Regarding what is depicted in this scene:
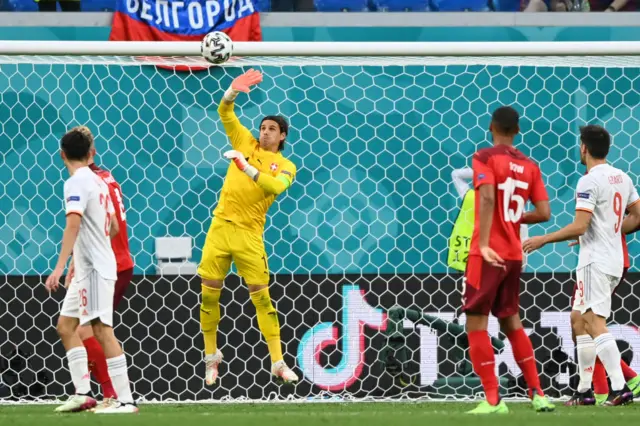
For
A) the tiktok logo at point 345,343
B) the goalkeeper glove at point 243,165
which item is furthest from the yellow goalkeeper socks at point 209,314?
the tiktok logo at point 345,343

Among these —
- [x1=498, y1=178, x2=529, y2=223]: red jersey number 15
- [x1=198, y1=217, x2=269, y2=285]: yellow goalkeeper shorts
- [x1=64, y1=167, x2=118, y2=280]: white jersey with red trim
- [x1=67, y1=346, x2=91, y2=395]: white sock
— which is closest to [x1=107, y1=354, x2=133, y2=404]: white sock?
[x1=67, y1=346, x2=91, y2=395]: white sock

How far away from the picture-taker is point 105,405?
630cm

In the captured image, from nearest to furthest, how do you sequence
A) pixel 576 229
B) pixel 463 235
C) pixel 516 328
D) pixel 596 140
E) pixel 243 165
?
pixel 516 328, pixel 576 229, pixel 596 140, pixel 243 165, pixel 463 235

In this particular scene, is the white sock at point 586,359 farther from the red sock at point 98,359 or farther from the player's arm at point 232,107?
the red sock at point 98,359

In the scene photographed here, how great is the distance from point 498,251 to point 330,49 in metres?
2.10

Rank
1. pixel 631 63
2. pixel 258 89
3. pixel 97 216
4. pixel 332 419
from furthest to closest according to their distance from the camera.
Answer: pixel 258 89
pixel 631 63
pixel 97 216
pixel 332 419

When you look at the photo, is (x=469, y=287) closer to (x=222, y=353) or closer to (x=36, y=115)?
(x=222, y=353)

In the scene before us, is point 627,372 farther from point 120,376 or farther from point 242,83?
point 120,376

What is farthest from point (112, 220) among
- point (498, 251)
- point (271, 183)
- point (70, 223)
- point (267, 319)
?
point (498, 251)

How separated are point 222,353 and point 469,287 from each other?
9.18ft

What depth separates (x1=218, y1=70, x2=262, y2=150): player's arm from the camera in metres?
7.20

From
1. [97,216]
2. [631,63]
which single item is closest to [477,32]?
[631,63]

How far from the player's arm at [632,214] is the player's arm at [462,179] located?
1832mm

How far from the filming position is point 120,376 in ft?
20.1
